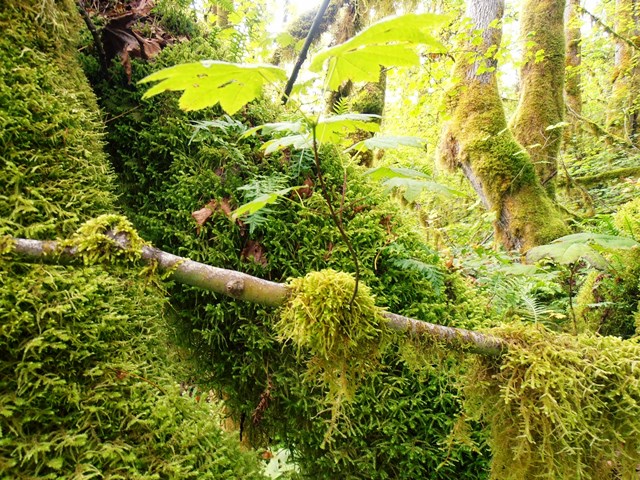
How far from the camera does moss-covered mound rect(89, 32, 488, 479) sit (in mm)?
1644

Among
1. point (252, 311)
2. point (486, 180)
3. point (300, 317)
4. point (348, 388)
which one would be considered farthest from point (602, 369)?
point (486, 180)

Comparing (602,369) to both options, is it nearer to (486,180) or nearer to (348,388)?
(348,388)

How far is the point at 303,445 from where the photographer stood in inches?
69.9

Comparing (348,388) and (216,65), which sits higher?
(216,65)

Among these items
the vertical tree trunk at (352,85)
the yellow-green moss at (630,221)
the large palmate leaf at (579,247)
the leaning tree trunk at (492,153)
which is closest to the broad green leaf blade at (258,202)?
the large palmate leaf at (579,247)

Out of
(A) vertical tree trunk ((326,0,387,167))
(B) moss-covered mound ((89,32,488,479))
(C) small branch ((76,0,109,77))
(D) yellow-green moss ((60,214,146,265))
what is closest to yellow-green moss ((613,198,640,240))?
(B) moss-covered mound ((89,32,488,479))

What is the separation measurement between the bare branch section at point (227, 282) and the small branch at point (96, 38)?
1431 mm

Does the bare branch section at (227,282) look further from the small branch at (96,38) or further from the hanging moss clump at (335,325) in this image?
the small branch at (96,38)

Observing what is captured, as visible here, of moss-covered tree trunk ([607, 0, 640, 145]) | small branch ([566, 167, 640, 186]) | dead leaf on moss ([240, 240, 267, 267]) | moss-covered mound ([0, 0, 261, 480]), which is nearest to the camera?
moss-covered mound ([0, 0, 261, 480])

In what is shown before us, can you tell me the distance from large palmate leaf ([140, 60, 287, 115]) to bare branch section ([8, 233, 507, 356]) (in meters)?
0.50

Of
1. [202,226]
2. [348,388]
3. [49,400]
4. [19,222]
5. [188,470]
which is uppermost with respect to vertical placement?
[19,222]

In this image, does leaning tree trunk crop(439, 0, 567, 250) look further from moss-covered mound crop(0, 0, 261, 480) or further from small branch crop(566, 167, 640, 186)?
moss-covered mound crop(0, 0, 261, 480)

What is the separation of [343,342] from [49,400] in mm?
921

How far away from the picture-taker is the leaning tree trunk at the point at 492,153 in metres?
4.98
